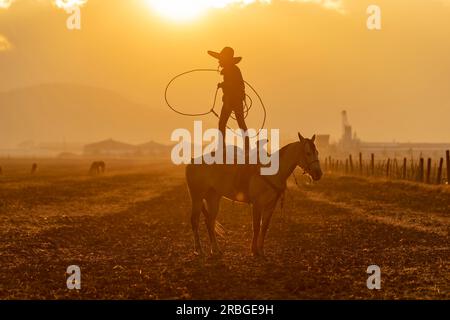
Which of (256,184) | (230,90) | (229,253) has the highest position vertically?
(230,90)

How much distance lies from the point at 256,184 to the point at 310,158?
4.55 ft

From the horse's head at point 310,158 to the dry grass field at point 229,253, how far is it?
2037 mm

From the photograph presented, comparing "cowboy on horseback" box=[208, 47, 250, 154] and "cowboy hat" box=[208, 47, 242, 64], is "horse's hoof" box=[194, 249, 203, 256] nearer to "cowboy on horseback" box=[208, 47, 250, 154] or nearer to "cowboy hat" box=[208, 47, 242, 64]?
"cowboy on horseback" box=[208, 47, 250, 154]

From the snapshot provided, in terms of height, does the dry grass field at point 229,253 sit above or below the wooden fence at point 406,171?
below

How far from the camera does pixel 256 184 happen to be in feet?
41.3

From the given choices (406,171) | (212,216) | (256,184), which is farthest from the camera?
(406,171)

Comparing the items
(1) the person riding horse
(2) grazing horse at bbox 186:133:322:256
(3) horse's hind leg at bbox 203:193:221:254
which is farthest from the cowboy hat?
(3) horse's hind leg at bbox 203:193:221:254

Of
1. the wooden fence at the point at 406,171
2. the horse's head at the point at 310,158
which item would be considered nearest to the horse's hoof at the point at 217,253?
the horse's head at the point at 310,158

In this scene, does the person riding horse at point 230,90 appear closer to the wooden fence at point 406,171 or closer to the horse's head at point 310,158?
the horse's head at point 310,158

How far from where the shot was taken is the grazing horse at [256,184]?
12500mm

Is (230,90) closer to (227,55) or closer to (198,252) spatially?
(227,55)

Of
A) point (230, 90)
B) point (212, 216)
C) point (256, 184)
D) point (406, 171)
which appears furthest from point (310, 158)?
point (406, 171)
